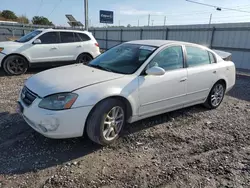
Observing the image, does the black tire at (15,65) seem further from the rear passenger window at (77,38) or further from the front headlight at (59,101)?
the front headlight at (59,101)

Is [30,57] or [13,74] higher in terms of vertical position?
[30,57]

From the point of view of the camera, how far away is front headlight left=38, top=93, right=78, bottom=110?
111 inches

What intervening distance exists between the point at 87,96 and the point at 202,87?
2645 millimetres

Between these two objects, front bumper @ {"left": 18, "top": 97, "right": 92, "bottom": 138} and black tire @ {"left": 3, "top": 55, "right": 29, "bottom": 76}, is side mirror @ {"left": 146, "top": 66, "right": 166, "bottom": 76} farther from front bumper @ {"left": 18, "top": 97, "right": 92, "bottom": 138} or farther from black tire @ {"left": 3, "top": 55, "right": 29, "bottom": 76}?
black tire @ {"left": 3, "top": 55, "right": 29, "bottom": 76}

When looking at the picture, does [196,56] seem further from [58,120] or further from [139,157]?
[58,120]

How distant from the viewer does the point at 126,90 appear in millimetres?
3250

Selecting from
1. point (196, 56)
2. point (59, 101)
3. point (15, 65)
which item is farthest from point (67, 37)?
point (59, 101)

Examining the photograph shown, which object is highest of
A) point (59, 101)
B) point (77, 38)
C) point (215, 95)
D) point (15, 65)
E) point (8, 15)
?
point (8, 15)

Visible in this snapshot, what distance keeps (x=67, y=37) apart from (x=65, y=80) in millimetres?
5809

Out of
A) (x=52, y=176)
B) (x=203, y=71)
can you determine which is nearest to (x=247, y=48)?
(x=203, y=71)

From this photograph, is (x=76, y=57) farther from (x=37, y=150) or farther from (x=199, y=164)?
(x=199, y=164)

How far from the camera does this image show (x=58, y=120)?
110 inches

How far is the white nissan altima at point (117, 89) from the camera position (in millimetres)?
2867

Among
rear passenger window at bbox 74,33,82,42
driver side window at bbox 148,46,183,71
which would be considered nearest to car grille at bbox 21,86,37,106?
driver side window at bbox 148,46,183,71
